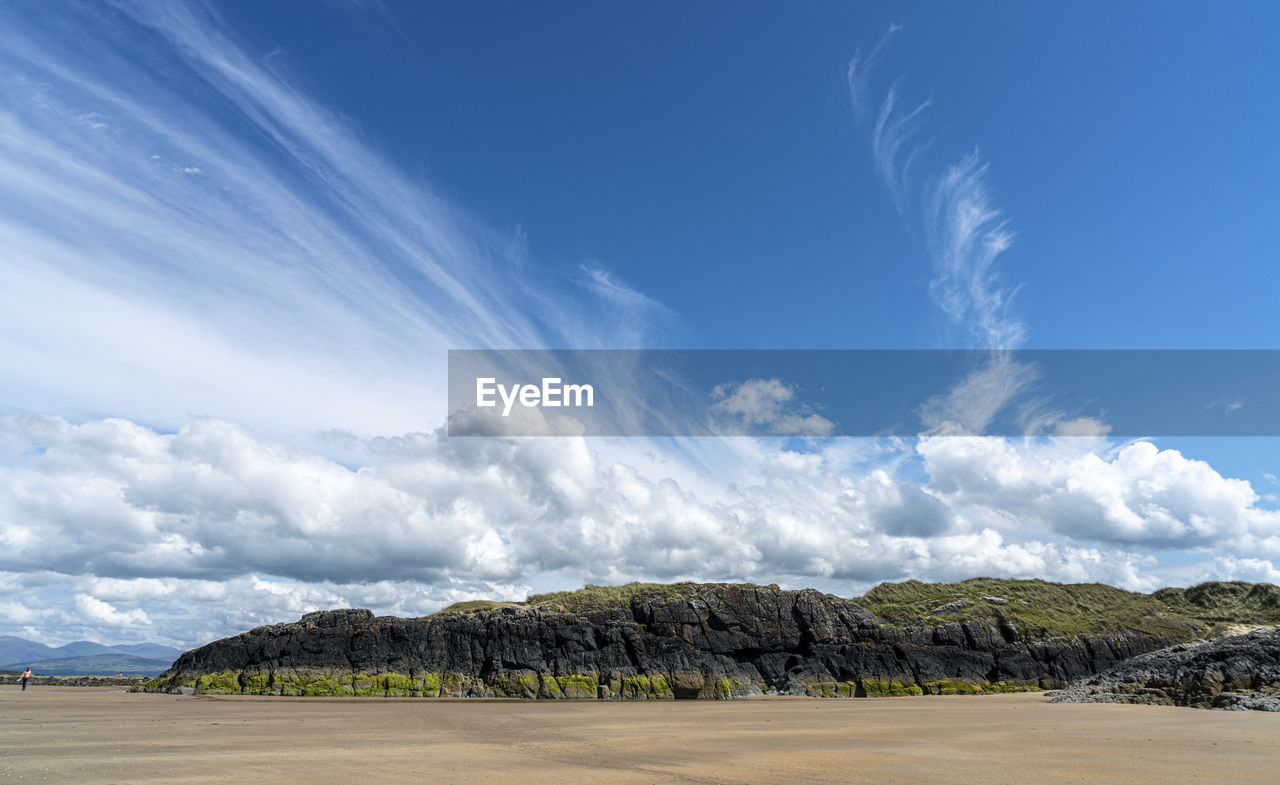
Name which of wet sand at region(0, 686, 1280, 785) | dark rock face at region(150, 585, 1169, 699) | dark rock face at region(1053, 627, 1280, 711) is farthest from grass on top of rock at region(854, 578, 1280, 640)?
wet sand at region(0, 686, 1280, 785)

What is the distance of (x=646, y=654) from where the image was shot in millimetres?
61812

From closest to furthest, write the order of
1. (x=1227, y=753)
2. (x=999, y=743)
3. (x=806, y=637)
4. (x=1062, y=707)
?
(x=1227, y=753), (x=999, y=743), (x=1062, y=707), (x=806, y=637)

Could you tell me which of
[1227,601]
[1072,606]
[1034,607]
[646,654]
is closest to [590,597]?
[646,654]

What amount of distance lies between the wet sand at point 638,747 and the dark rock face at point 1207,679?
9.05ft

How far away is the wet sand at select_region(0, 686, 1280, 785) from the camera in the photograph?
634 inches

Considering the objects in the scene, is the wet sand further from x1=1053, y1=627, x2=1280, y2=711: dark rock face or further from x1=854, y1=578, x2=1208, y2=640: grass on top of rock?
x1=854, y1=578, x2=1208, y2=640: grass on top of rock

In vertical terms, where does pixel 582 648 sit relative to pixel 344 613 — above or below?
below

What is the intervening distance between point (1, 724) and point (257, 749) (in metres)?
17.8

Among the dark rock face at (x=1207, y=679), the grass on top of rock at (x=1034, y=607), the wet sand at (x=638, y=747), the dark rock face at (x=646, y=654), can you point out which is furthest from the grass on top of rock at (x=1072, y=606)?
the wet sand at (x=638, y=747)

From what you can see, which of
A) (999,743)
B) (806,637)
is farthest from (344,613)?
(999,743)

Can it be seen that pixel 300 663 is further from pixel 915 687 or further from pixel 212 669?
pixel 915 687

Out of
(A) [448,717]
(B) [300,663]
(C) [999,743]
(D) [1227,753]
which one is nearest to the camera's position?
(D) [1227,753]

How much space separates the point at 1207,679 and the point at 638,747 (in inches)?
1544

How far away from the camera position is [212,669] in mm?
62062
